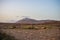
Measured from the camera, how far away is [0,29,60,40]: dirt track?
205 cm

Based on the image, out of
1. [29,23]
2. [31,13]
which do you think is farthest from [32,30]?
[31,13]

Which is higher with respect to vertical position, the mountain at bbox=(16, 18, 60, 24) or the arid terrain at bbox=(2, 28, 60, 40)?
the mountain at bbox=(16, 18, 60, 24)

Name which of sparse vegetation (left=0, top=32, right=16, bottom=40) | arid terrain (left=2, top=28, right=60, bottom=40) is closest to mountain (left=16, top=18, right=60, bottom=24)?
arid terrain (left=2, top=28, right=60, bottom=40)

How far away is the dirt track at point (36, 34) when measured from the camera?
205 centimetres

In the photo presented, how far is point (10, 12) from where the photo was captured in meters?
2.18

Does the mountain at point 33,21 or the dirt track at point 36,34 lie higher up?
the mountain at point 33,21

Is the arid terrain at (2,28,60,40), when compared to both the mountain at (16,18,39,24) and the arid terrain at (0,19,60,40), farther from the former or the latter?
the mountain at (16,18,39,24)

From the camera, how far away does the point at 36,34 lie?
2076mm

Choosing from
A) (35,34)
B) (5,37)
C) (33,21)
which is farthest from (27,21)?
(5,37)

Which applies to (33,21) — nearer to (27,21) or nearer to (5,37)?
(27,21)

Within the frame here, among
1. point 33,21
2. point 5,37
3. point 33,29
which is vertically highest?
point 33,21

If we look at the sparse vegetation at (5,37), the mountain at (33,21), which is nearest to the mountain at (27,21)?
the mountain at (33,21)

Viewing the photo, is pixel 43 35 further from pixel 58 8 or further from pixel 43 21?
pixel 58 8

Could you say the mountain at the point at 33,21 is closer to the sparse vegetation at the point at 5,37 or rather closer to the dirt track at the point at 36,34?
the dirt track at the point at 36,34
